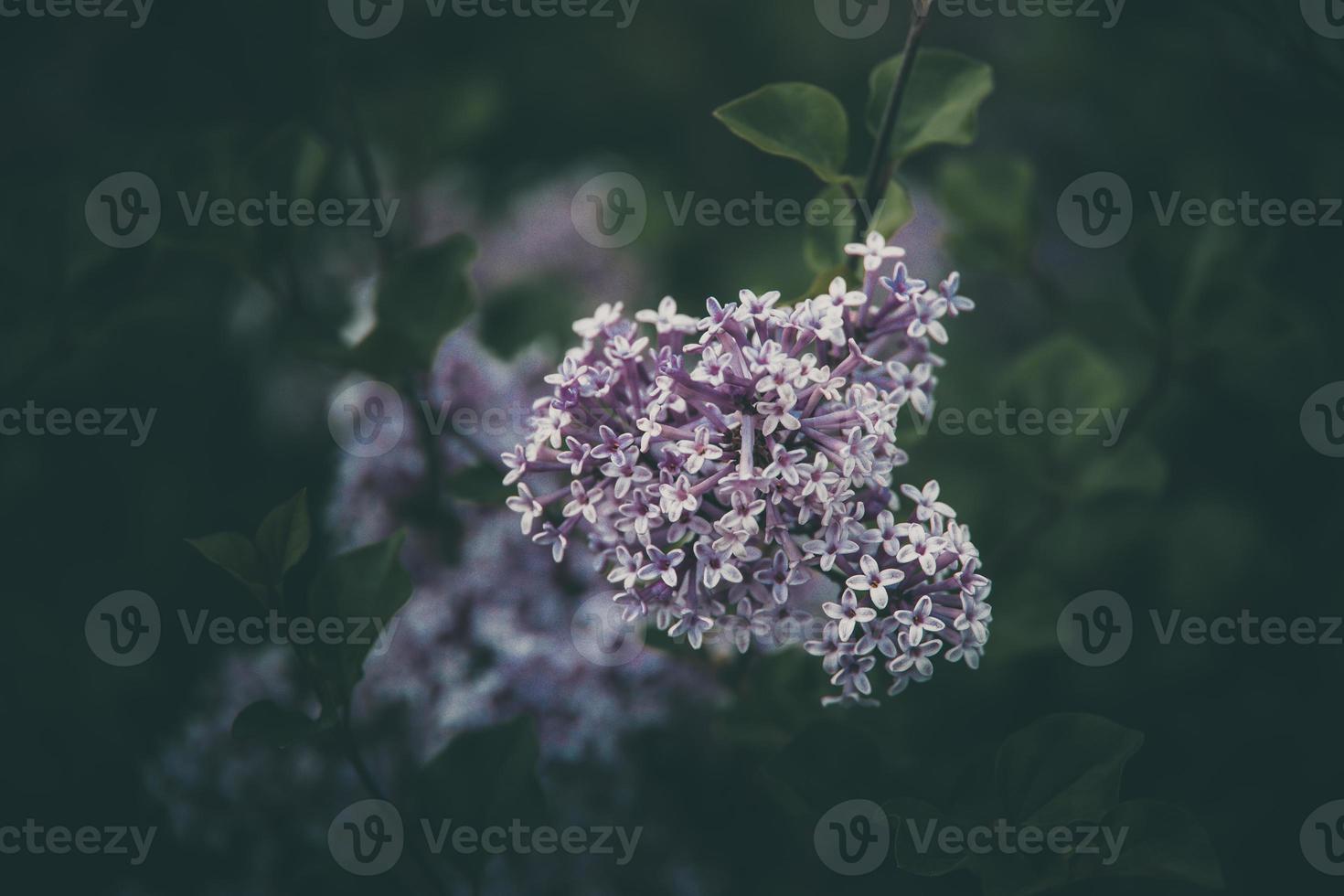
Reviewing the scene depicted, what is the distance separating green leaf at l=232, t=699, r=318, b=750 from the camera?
5.65 ft

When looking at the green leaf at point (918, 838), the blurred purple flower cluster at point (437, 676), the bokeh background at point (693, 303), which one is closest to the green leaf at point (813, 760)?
the bokeh background at point (693, 303)

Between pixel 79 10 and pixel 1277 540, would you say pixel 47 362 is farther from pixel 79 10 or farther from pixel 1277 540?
pixel 1277 540

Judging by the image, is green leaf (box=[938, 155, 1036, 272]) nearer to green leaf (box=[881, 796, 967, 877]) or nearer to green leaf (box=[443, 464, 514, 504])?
green leaf (box=[443, 464, 514, 504])

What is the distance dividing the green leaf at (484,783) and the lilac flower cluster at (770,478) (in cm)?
45

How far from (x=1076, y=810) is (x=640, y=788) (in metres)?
1.11

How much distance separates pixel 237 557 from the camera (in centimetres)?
172

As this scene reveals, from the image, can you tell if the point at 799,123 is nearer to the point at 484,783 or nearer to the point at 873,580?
the point at 873,580

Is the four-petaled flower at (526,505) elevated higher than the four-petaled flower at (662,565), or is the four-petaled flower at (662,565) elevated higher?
the four-petaled flower at (662,565)

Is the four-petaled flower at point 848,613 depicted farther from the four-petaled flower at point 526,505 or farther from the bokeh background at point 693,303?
the four-petaled flower at point 526,505

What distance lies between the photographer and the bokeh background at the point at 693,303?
7.48 ft

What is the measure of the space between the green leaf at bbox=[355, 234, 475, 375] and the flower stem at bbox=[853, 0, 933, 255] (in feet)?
2.87

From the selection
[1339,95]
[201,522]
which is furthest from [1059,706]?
[201,522]

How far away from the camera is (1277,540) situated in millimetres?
2756

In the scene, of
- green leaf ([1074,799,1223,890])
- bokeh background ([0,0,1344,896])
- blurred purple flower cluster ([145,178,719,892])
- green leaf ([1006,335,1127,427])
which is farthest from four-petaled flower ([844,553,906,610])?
green leaf ([1006,335,1127,427])
